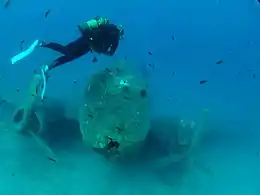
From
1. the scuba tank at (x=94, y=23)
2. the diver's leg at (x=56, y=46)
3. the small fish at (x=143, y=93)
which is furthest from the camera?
the small fish at (x=143, y=93)

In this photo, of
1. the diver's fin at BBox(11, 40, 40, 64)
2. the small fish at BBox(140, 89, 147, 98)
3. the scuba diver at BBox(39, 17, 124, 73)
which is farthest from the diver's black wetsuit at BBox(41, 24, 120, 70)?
the small fish at BBox(140, 89, 147, 98)

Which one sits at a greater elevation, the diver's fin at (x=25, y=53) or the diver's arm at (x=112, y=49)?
the diver's arm at (x=112, y=49)

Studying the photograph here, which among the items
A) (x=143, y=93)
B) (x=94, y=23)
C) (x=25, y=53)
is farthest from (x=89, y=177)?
(x=94, y=23)

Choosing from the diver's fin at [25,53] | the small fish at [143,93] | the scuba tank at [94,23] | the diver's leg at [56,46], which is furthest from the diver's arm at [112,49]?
the small fish at [143,93]

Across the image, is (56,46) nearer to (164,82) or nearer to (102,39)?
(102,39)

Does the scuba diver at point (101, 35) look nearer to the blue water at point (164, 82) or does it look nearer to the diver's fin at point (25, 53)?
the diver's fin at point (25, 53)

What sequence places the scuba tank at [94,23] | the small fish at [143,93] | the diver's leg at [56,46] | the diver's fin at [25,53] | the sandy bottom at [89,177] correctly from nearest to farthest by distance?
the scuba tank at [94,23] → the diver's fin at [25,53] → the diver's leg at [56,46] → the small fish at [143,93] → the sandy bottom at [89,177]

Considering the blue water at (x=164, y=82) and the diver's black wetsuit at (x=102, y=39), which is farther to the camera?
the blue water at (x=164, y=82)

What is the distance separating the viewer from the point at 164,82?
23.1 metres

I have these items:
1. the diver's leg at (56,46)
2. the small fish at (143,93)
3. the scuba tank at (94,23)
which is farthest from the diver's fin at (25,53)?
the small fish at (143,93)

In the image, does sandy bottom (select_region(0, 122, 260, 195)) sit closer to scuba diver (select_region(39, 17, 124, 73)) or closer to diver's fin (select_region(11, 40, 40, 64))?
diver's fin (select_region(11, 40, 40, 64))

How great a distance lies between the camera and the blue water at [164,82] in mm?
9344

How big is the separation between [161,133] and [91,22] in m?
4.36

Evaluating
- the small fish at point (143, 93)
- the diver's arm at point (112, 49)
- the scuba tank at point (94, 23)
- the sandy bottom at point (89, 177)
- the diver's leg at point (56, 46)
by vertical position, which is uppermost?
the scuba tank at point (94, 23)
